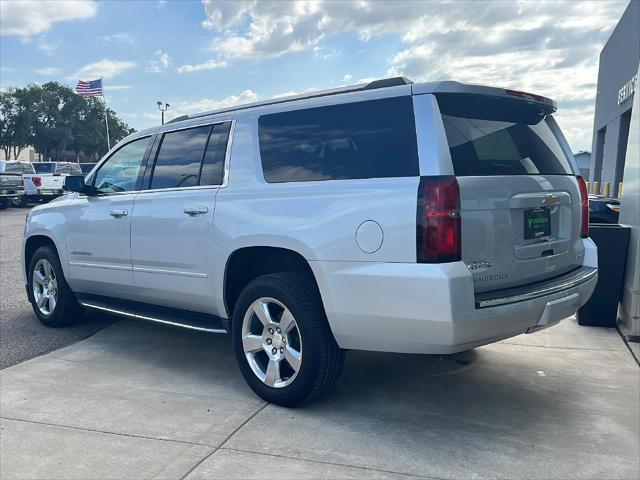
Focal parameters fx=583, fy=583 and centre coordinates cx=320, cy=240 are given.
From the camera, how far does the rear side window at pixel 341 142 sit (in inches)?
134

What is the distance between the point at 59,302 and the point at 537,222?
4503 millimetres

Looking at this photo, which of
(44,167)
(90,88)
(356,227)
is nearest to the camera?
(356,227)

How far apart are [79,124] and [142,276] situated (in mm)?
58093

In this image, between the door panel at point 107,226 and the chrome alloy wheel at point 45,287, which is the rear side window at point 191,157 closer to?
the door panel at point 107,226

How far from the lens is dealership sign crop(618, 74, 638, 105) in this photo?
22.0 metres

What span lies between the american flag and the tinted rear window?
37537 mm

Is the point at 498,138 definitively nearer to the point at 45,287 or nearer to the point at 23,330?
the point at 45,287

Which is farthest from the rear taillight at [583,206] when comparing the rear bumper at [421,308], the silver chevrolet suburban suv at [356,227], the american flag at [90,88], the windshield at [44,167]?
the american flag at [90,88]

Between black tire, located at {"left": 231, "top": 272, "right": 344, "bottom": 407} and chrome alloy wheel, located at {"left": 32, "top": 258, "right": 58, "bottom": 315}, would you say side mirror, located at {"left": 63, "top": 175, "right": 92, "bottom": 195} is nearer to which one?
chrome alloy wheel, located at {"left": 32, "top": 258, "right": 58, "bottom": 315}

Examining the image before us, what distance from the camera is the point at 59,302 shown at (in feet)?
18.8

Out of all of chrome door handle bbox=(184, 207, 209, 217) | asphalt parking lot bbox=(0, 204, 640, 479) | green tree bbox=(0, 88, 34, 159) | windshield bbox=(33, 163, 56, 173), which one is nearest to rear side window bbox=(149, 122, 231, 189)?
chrome door handle bbox=(184, 207, 209, 217)

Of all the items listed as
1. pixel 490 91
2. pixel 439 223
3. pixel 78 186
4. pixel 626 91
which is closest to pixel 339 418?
pixel 439 223

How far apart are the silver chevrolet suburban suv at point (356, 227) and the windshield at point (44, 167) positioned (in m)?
24.0

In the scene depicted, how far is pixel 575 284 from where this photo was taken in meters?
3.79
